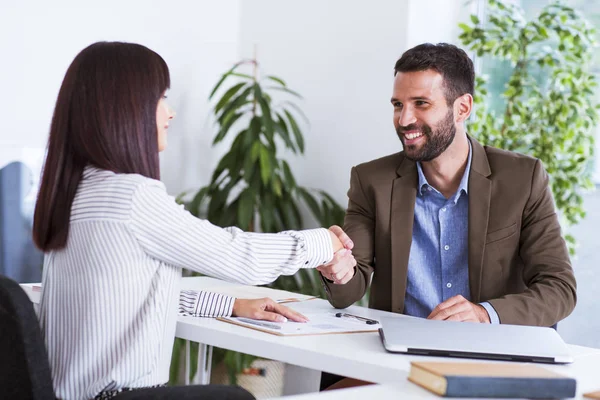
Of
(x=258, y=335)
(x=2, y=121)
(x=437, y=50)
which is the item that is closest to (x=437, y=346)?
(x=258, y=335)

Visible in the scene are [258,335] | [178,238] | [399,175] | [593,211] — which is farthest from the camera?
[593,211]

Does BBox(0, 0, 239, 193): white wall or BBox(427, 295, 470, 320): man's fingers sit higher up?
BBox(0, 0, 239, 193): white wall

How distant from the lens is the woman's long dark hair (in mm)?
1488

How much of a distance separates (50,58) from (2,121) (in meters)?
0.36

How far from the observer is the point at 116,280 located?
57.5 inches

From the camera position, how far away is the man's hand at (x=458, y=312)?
76.1 inches

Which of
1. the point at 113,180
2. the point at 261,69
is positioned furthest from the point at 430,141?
the point at 261,69

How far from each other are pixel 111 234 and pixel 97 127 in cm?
21

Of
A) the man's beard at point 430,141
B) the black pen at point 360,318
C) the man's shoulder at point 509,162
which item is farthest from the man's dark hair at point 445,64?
the black pen at point 360,318

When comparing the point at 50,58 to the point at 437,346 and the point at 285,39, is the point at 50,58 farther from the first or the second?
the point at 437,346

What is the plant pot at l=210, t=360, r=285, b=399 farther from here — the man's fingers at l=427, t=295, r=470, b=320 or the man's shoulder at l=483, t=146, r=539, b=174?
the man's fingers at l=427, t=295, r=470, b=320

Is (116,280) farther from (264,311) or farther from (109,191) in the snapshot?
(264,311)

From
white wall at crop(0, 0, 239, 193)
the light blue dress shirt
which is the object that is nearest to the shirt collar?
the light blue dress shirt

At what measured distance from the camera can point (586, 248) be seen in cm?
368
